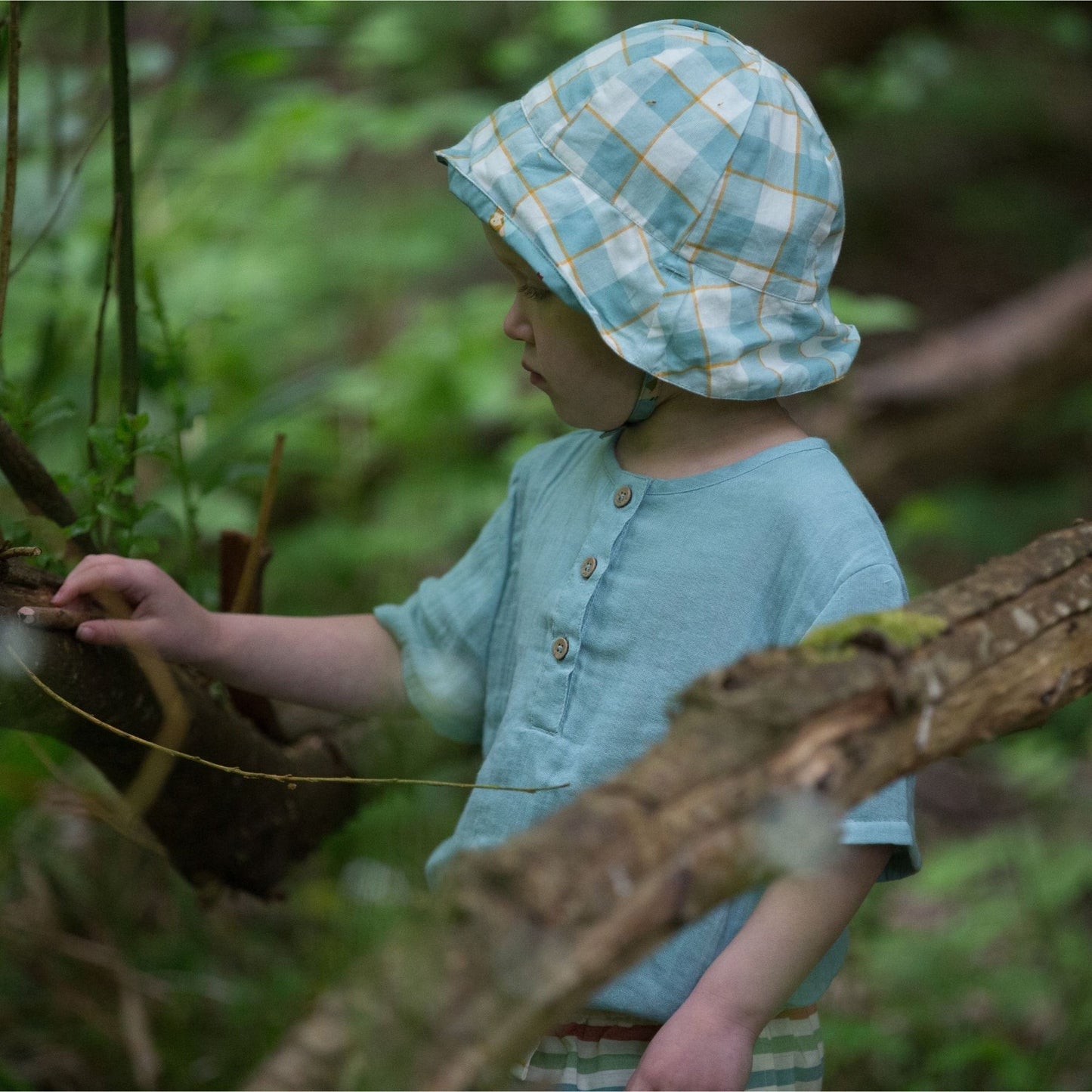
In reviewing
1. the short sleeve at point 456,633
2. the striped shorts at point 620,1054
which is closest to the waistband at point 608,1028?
the striped shorts at point 620,1054

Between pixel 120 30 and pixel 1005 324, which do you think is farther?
pixel 1005 324

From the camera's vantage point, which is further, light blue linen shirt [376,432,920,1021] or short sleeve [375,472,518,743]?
short sleeve [375,472,518,743]

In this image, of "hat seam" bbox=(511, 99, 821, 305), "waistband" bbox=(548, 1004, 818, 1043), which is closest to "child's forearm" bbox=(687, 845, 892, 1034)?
"waistband" bbox=(548, 1004, 818, 1043)

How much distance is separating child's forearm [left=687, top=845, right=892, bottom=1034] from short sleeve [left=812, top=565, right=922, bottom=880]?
0.03 m

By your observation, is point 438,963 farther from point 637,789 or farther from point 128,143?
point 128,143

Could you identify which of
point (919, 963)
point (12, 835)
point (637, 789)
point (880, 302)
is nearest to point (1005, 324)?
point (880, 302)

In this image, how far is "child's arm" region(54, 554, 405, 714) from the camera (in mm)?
1292

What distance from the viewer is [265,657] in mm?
1453

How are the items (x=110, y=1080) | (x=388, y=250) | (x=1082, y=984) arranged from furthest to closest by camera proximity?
(x=388, y=250), (x=1082, y=984), (x=110, y=1080)

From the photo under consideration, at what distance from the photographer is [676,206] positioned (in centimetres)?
122

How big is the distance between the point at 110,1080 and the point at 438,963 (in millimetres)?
1548

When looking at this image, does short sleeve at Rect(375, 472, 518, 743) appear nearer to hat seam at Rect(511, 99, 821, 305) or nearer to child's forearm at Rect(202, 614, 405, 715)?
child's forearm at Rect(202, 614, 405, 715)

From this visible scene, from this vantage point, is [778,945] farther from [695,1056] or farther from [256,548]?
[256,548]

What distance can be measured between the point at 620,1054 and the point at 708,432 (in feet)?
2.17
